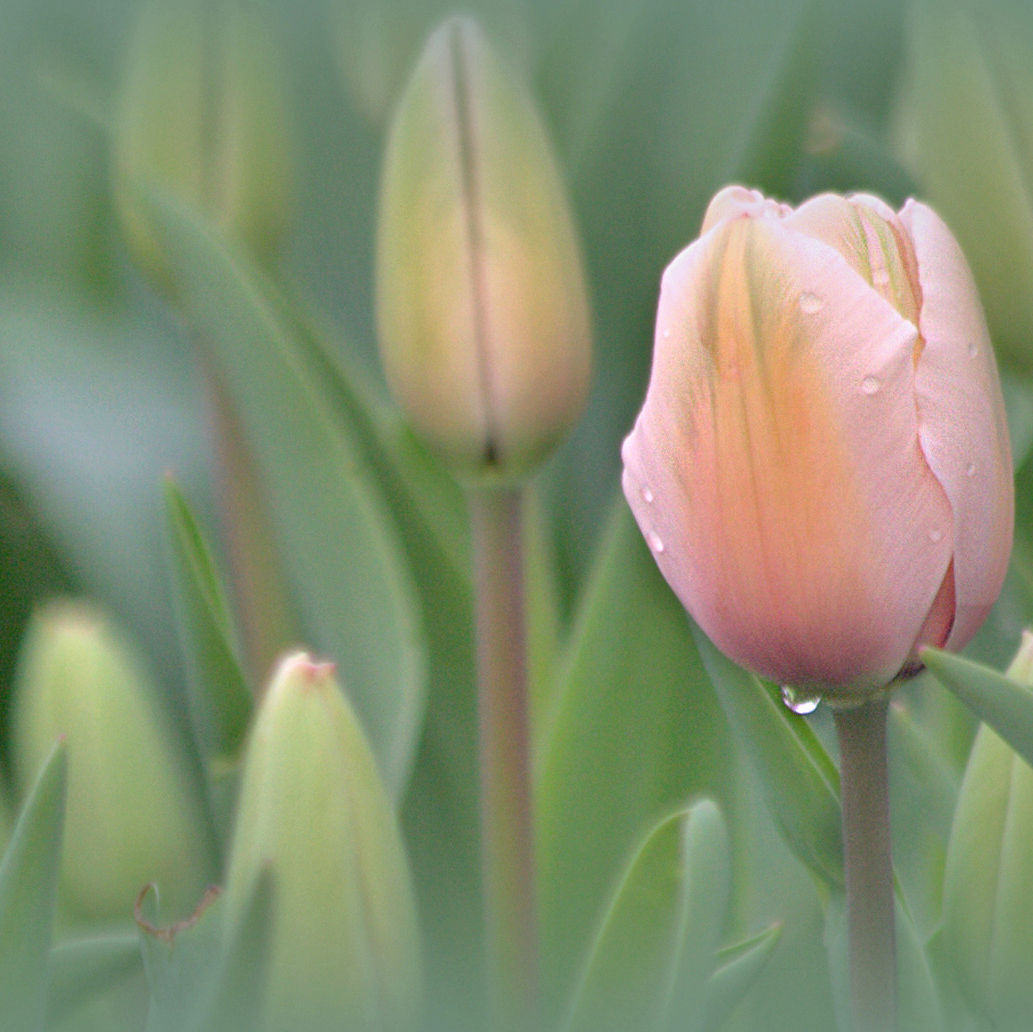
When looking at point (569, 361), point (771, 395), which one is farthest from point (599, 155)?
point (771, 395)

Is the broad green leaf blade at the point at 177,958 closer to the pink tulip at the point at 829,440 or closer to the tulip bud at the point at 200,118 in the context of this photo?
the pink tulip at the point at 829,440

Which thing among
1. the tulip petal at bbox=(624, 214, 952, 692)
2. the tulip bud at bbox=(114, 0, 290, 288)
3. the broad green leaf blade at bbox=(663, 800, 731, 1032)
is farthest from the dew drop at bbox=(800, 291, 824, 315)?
the tulip bud at bbox=(114, 0, 290, 288)

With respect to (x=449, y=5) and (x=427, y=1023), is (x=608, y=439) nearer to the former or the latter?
(x=449, y=5)

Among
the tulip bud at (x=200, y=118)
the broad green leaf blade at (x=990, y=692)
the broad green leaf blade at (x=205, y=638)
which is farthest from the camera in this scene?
the tulip bud at (x=200, y=118)

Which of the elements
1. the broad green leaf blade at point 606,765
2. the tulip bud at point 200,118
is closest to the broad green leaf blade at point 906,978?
the broad green leaf blade at point 606,765

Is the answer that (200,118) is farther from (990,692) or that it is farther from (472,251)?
(990,692)

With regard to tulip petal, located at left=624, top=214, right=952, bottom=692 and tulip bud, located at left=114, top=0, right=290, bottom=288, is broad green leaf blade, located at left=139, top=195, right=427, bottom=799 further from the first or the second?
tulip petal, located at left=624, top=214, right=952, bottom=692

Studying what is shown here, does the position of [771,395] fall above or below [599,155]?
below

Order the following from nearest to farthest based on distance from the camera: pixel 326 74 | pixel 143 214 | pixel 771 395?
pixel 771 395 < pixel 143 214 < pixel 326 74
